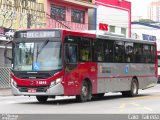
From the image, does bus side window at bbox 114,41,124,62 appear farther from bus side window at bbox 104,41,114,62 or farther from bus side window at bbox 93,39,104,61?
bus side window at bbox 93,39,104,61

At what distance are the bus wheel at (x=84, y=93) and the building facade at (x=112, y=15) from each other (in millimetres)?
26917

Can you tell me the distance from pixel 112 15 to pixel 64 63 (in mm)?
32993

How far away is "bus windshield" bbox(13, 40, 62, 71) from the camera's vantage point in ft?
61.9

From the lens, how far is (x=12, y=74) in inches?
Answer: 769

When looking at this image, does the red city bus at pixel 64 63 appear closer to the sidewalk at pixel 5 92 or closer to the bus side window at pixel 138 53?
the bus side window at pixel 138 53

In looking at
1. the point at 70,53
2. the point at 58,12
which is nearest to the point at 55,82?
the point at 70,53

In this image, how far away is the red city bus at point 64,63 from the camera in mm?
18844

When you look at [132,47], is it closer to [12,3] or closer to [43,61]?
[43,61]

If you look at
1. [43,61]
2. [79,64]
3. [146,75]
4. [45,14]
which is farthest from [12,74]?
[45,14]

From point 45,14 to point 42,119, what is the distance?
2798 cm

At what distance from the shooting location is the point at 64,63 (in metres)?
18.9

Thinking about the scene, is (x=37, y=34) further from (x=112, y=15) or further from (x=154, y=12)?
(x=154, y=12)

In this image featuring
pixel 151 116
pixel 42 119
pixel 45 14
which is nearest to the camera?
pixel 42 119

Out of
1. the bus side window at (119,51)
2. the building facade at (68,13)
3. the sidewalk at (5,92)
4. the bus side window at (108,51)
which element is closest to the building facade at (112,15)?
the building facade at (68,13)
